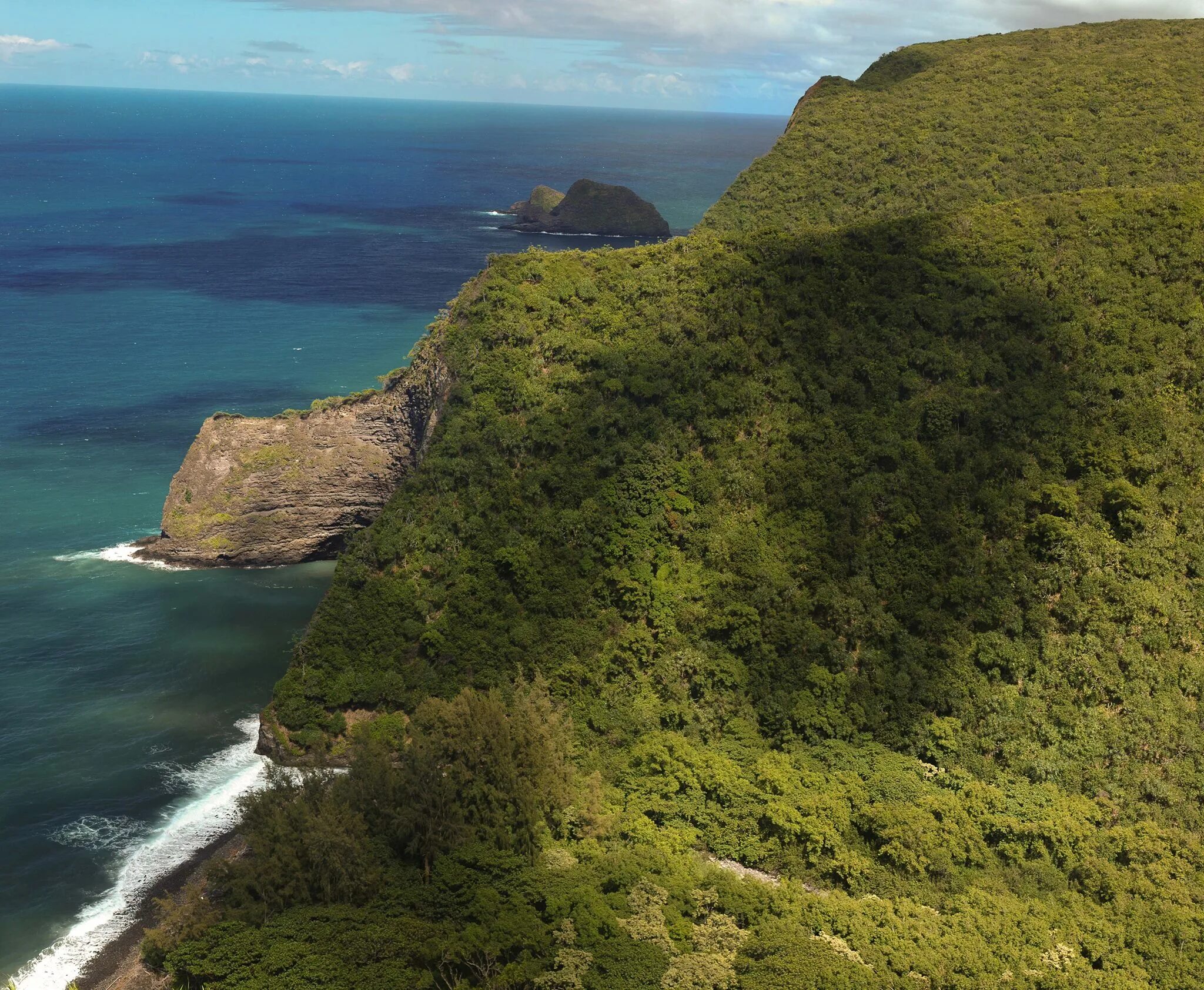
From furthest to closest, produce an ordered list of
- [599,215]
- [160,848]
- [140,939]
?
1. [599,215]
2. [160,848]
3. [140,939]

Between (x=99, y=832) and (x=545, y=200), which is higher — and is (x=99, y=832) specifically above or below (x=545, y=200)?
below

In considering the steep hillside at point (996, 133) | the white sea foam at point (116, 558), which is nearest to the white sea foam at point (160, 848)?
the white sea foam at point (116, 558)

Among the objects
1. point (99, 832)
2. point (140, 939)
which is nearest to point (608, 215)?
point (99, 832)

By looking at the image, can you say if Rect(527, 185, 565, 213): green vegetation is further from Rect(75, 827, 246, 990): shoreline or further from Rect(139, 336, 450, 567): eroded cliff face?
Rect(75, 827, 246, 990): shoreline

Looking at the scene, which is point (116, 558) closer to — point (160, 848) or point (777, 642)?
point (160, 848)

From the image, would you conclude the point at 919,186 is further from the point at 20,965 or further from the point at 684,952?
the point at 20,965
